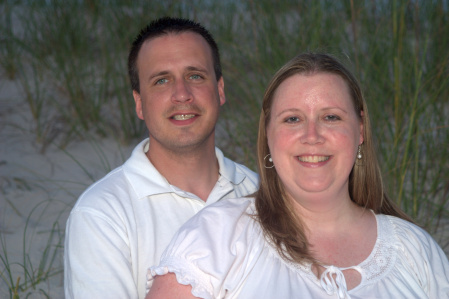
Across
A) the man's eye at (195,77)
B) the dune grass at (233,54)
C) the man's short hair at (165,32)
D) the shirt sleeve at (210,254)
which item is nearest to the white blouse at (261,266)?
the shirt sleeve at (210,254)

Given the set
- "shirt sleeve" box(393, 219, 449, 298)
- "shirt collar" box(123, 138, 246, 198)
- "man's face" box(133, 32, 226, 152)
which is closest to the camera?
"shirt sleeve" box(393, 219, 449, 298)

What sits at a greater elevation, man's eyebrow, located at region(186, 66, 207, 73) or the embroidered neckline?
man's eyebrow, located at region(186, 66, 207, 73)

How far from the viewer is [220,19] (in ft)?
18.1

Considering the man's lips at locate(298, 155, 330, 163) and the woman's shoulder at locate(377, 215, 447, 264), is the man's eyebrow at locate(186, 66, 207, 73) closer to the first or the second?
the man's lips at locate(298, 155, 330, 163)

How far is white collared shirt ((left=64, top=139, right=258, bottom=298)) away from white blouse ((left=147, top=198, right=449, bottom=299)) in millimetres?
318

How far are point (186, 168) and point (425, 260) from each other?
40.3 inches

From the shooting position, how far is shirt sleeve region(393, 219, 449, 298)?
2232mm

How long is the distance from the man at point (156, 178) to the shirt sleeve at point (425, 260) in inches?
32.0

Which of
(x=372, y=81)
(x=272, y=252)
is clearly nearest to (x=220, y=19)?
(x=372, y=81)

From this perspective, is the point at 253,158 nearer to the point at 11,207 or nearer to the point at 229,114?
the point at 229,114

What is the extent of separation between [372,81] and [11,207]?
2.52 meters

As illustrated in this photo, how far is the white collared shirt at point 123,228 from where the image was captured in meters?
2.36

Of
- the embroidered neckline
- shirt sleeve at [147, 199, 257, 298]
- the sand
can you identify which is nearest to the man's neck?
shirt sleeve at [147, 199, 257, 298]

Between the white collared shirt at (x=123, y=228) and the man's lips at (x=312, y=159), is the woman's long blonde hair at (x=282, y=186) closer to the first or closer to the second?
the man's lips at (x=312, y=159)
